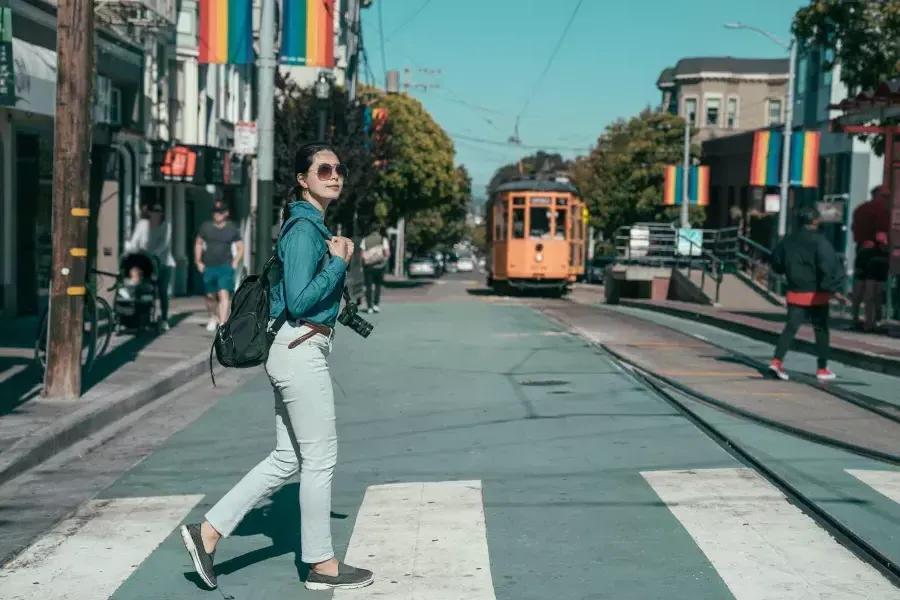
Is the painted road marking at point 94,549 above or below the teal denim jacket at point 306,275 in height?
below

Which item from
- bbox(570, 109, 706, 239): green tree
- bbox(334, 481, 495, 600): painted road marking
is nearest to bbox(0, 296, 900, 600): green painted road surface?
bbox(334, 481, 495, 600): painted road marking

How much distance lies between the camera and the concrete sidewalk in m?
8.70

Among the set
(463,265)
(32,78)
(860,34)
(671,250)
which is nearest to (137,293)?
(32,78)

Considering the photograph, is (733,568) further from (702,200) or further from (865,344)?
(702,200)

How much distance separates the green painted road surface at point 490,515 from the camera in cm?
544

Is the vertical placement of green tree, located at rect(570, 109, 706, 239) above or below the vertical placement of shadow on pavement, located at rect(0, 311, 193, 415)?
above

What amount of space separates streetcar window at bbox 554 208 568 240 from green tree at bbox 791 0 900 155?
12951 millimetres

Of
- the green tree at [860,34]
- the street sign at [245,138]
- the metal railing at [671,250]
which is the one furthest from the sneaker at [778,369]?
the metal railing at [671,250]

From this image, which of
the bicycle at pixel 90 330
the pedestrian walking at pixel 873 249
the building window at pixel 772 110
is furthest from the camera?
the building window at pixel 772 110

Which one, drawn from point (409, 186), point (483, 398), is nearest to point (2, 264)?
point (483, 398)

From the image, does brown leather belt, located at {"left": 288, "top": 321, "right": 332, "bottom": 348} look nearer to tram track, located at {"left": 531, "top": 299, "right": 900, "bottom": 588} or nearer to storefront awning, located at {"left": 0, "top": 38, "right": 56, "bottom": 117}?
tram track, located at {"left": 531, "top": 299, "right": 900, "bottom": 588}

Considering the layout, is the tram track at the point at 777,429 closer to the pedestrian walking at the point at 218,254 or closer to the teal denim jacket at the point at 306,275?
the teal denim jacket at the point at 306,275

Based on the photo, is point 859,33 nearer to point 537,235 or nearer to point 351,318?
point 537,235

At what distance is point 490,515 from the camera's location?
671 centimetres
